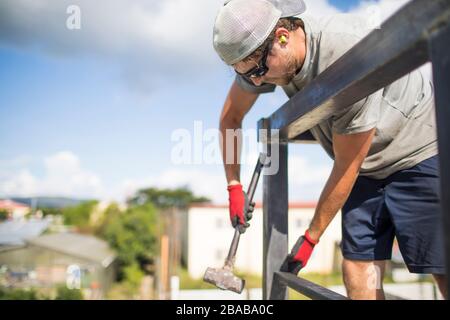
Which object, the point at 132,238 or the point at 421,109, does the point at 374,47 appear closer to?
the point at 421,109

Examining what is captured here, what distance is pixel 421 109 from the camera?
4.99 feet

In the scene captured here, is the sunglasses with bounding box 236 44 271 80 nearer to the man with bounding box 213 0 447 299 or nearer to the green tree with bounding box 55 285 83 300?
the man with bounding box 213 0 447 299

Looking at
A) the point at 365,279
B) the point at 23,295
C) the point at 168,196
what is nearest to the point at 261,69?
the point at 365,279

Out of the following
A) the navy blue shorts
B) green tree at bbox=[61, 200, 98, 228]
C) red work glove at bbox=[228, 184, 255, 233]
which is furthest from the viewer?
green tree at bbox=[61, 200, 98, 228]

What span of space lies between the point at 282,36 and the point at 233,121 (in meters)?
0.63

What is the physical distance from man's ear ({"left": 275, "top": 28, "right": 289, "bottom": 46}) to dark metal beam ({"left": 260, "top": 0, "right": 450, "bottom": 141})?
0.20 m

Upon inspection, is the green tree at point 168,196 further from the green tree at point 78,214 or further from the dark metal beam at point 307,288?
the dark metal beam at point 307,288

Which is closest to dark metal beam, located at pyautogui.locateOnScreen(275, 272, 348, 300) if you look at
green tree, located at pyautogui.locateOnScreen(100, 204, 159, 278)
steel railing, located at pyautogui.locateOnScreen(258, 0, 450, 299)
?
steel railing, located at pyautogui.locateOnScreen(258, 0, 450, 299)

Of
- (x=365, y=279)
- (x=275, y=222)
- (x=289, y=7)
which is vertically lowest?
(x=365, y=279)

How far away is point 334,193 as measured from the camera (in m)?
1.39

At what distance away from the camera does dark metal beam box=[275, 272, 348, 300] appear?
3.57ft

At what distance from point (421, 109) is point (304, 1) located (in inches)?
24.0

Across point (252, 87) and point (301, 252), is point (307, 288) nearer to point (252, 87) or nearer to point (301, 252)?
point (301, 252)
